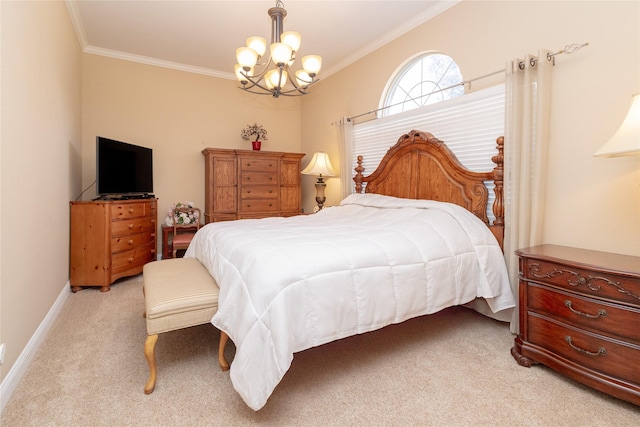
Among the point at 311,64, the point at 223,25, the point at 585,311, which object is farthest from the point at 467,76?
the point at 223,25

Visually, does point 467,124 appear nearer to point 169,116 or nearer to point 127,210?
point 127,210

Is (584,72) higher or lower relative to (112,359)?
higher

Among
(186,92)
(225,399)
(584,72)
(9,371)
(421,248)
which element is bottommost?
(225,399)

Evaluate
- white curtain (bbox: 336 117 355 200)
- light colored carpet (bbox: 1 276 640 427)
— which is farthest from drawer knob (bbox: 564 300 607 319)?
white curtain (bbox: 336 117 355 200)

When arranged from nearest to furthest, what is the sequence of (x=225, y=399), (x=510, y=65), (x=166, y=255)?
(x=225, y=399), (x=510, y=65), (x=166, y=255)

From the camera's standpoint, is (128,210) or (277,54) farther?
(128,210)

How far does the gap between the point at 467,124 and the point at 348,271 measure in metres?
1.94

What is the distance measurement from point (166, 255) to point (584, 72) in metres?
4.62

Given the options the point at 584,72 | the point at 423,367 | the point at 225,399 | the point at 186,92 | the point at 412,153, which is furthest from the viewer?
the point at 186,92

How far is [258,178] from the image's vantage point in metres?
4.58

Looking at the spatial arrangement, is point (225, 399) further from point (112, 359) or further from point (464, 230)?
point (464, 230)

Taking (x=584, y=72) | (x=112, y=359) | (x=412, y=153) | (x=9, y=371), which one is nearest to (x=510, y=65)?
(x=584, y=72)

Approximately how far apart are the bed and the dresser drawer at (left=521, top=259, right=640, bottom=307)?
14.0 inches

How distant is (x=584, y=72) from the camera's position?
6.77ft
